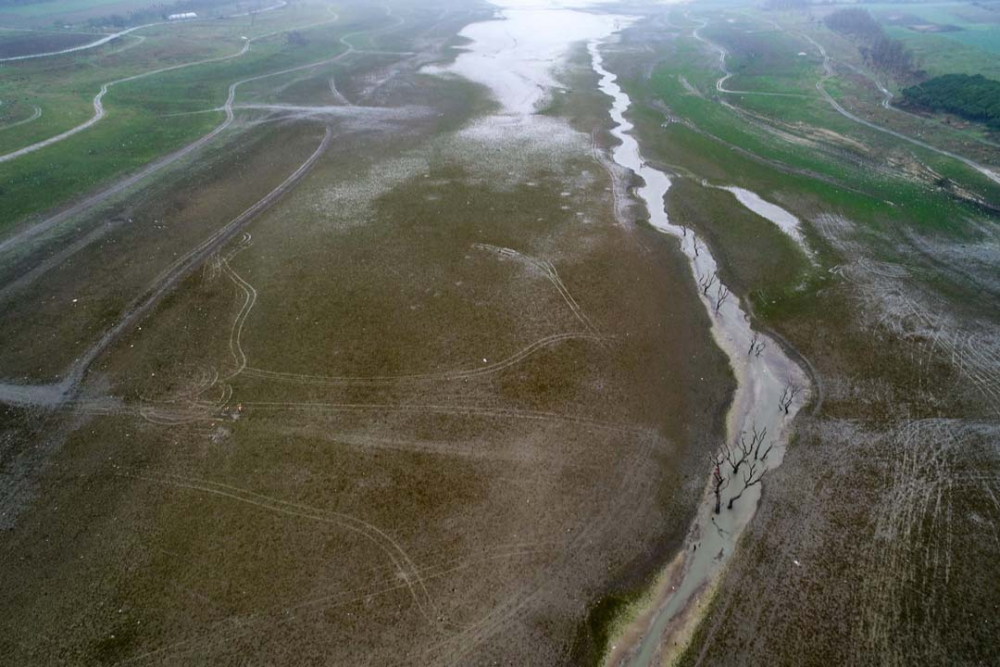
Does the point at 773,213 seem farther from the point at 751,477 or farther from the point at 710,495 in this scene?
the point at 710,495

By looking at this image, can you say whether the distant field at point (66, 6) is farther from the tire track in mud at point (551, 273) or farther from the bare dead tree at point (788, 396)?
the bare dead tree at point (788, 396)

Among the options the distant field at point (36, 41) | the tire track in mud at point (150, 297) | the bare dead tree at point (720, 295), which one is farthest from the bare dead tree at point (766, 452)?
the distant field at point (36, 41)

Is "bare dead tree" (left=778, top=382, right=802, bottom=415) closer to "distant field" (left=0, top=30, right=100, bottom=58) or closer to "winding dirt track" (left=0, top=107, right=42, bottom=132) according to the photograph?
"winding dirt track" (left=0, top=107, right=42, bottom=132)

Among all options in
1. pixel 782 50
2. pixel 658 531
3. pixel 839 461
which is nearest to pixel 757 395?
pixel 839 461

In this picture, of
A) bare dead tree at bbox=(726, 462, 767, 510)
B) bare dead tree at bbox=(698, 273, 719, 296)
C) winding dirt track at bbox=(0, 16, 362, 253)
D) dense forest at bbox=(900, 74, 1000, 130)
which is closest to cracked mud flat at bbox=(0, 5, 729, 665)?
bare dead tree at bbox=(698, 273, 719, 296)

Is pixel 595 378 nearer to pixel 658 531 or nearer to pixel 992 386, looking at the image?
pixel 658 531

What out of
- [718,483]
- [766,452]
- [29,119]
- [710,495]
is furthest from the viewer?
[29,119]

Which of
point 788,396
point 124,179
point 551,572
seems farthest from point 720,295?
point 124,179
